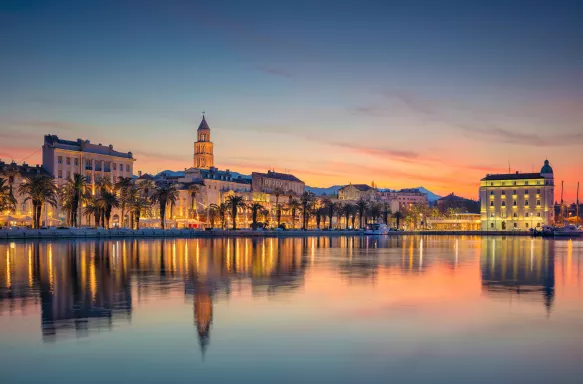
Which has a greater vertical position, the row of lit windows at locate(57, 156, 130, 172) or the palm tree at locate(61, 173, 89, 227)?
the row of lit windows at locate(57, 156, 130, 172)

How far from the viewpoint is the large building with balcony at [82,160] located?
126 metres

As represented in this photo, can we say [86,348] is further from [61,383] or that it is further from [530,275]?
[530,275]

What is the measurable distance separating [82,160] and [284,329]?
396 feet

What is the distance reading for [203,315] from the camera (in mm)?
21594

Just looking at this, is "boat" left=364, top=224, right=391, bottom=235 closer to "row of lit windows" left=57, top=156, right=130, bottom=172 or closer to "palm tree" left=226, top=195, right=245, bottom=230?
"palm tree" left=226, top=195, right=245, bottom=230

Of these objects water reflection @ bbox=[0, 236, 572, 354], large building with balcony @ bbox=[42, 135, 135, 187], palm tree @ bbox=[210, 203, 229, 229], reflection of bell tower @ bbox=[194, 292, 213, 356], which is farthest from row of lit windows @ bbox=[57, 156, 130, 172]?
reflection of bell tower @ bbox=[194, 292, 213, 356]

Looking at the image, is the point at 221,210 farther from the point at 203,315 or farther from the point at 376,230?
the point at 203,315

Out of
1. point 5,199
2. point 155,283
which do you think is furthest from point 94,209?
point 155,283

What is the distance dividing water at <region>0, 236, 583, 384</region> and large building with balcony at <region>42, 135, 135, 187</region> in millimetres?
97367

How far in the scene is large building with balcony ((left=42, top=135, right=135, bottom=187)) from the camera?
413 ft

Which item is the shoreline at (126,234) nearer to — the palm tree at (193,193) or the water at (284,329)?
the palm tree at (193,193)

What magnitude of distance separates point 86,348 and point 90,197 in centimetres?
10652

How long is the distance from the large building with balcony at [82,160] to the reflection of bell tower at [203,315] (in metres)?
104

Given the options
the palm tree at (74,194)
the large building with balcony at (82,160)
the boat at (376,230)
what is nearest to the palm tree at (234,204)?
the large building with balcony at (82,160)
